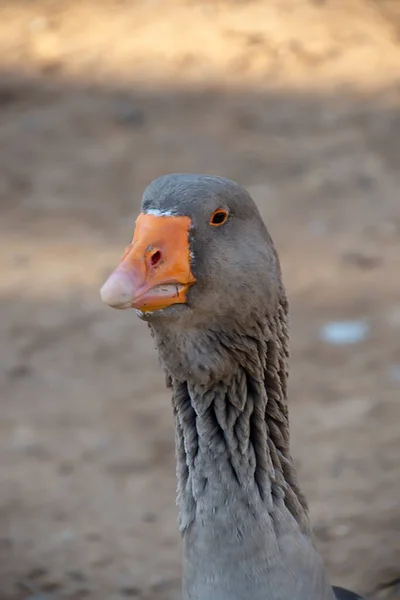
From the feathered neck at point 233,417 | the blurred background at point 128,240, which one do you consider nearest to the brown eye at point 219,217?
the feathered neck at point 233,417

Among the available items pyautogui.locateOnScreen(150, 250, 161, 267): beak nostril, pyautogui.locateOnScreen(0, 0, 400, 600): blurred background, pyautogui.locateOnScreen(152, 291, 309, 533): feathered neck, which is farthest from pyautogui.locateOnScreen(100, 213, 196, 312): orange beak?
pyautogui.locateOnScreen(0, 0, 400, 600): blurred background

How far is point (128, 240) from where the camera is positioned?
257 inches

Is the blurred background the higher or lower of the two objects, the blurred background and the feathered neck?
the higher

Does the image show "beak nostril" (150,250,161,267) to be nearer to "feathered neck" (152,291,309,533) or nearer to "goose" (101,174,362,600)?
"goose" (101,174,362,600)

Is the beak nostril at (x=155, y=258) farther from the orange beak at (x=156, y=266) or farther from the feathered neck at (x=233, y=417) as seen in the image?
the feathered neck at (x=233, y=417)

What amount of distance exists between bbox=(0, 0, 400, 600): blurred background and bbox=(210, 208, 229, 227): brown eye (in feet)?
6.02

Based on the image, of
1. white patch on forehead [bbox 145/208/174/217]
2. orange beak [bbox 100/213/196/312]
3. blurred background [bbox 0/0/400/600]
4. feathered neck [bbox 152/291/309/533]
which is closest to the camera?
orange beak [bbox 100/213/196/312]

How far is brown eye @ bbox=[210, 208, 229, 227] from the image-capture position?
8.43 feet

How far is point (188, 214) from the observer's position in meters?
2.51

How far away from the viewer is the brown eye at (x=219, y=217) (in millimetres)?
2568

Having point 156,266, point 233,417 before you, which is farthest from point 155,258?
point 233,417

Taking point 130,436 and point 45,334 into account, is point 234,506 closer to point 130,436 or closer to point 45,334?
point 130,436

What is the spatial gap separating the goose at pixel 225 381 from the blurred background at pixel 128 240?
122 cm

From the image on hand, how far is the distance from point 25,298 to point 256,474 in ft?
11.5
